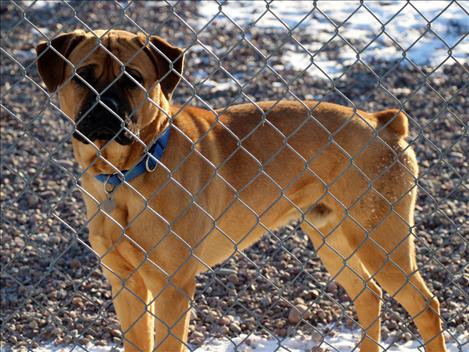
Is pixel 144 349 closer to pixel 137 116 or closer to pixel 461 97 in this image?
pixel 137 116

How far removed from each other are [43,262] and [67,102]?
1949mm

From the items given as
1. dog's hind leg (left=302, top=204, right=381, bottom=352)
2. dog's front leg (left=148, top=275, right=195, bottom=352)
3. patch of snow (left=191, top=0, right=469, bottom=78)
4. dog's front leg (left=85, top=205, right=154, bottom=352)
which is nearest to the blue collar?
dog's front leg (left=85, top=205, right=154, bottom=352)

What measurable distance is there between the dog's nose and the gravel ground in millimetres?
214

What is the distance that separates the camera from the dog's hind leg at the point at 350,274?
15.2 feet

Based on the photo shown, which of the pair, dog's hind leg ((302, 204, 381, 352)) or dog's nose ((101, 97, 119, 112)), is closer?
dog's nose ((101, 97, 119, 112))

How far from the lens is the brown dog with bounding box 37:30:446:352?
3754mm

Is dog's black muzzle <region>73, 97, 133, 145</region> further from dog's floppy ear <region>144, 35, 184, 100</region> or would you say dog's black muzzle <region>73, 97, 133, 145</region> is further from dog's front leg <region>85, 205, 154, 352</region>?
dog's front leg <region>85, 205, 154, 352</region>

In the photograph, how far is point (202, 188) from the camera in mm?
3889

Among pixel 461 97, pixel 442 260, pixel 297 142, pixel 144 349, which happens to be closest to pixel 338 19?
pixel 461 97

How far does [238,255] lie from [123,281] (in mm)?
1804

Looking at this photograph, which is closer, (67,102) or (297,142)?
(67,102)

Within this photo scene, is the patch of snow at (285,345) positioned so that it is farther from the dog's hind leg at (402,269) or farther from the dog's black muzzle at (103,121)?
the dog's black muzzle at (103,121)

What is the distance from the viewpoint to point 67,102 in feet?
12.8

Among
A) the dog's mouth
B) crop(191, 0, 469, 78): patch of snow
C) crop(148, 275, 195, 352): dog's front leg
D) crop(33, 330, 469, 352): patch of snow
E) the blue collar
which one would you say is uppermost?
crop(191, 0, 469, 78): patch of snow
